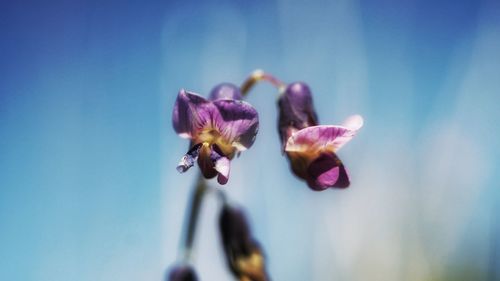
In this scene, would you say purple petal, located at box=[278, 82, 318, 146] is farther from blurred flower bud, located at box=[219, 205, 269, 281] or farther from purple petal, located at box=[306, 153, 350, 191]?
blurred flower bud, located at box=[219, 205, 269, 281]

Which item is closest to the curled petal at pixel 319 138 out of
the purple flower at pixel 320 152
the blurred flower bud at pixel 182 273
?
the purple flower at pixel 320 152

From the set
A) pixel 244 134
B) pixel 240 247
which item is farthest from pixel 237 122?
pixel 240 247

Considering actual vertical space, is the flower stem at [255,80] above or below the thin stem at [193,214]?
above

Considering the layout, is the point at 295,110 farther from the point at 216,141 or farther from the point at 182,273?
the point at 182,273

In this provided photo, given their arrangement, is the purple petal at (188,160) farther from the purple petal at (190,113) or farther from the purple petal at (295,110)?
the purple petal at (295,110)

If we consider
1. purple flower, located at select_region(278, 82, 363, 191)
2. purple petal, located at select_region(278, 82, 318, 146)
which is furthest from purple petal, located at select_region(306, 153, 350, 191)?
purple petal, located at select_region(278, 82, 318, 146)

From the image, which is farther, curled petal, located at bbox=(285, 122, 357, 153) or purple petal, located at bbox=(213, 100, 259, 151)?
curled petal, located at bbox=(285, 122, 357, 153)
